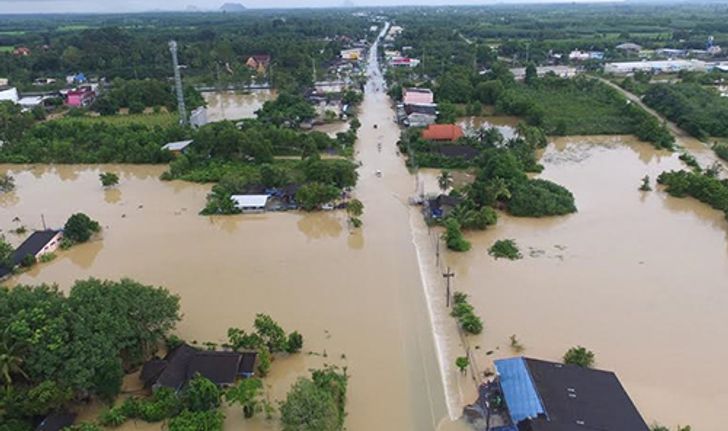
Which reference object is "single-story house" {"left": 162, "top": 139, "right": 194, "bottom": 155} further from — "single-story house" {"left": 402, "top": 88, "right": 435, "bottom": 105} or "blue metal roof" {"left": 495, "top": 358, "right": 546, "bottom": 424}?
"blue metal roof" {"left": 495, "top": 358, "right": 546, "bottom": 424}

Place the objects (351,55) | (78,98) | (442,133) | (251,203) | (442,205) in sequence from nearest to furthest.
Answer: (442,205) < (251,203) < (442,133) < (78,98) < (351,55)

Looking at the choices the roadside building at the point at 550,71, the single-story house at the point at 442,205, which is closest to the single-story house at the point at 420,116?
the single-story house at the point at 442,205

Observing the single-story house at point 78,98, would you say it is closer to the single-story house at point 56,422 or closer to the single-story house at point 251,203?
the single-story house at point 251,203

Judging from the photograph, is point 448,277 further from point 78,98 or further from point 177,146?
point 78,98

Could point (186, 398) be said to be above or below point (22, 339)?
below

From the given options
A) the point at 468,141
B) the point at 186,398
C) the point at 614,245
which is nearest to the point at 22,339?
the point at 186,398

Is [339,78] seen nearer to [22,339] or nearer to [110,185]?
[110,185]

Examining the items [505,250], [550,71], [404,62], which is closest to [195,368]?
[505,250]
